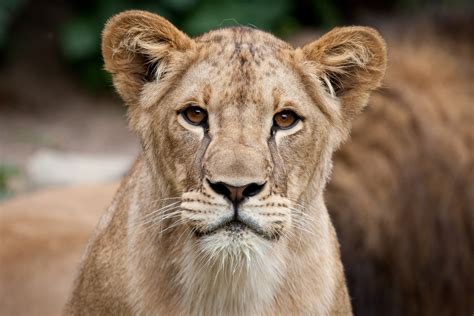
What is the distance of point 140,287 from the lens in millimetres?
3422

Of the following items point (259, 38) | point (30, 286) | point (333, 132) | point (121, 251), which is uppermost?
point (259, 38)

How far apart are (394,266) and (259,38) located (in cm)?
259

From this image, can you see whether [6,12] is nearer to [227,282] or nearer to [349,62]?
[349,62]

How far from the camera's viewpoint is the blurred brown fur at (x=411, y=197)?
5586 mm

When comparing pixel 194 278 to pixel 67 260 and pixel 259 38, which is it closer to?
pixel 259 38

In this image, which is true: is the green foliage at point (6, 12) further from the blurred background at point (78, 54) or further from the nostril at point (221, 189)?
the nostril at point (221, 189)

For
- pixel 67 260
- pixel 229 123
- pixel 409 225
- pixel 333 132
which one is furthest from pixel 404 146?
pixel 229 123

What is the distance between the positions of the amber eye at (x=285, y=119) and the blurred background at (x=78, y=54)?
17.5 ft

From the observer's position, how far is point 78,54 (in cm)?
956

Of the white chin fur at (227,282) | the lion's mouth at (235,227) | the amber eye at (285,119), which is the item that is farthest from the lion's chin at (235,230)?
the amber eye at (285,119)

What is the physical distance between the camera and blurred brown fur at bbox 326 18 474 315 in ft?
18.3

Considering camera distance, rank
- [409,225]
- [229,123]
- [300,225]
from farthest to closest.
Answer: [409,225] → [300,225] → [229,123]

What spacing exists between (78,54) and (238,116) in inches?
263

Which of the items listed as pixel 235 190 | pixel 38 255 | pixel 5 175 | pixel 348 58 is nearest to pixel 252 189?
pixel 235 190
